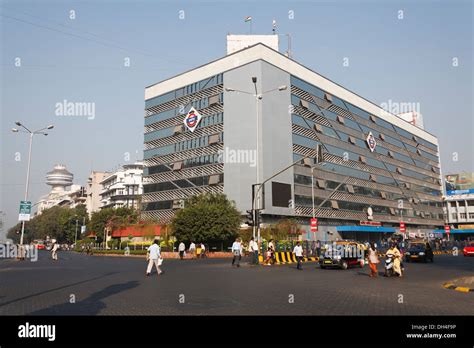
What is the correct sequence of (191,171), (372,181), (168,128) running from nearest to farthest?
(191,171) → (168,128) → (372,181)

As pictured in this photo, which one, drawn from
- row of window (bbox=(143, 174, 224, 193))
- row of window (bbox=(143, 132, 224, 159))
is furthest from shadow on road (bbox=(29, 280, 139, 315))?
row of window (bbox=(143, 132, 224, 159))

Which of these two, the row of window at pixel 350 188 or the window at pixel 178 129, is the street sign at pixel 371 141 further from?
the window at pixel 178 129

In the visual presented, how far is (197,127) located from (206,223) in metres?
23.3

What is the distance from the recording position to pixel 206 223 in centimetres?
4319

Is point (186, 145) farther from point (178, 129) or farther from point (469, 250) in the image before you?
point (469, 250)

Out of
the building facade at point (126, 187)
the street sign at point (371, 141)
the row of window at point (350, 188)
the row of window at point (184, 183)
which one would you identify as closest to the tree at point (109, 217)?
the row of window at point (184, 183)

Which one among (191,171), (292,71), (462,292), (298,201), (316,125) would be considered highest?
(292,71)

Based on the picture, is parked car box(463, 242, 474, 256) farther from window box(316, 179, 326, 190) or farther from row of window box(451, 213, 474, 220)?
row of window box(451, 213, 474, 220)

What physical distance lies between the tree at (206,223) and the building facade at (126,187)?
5788cm

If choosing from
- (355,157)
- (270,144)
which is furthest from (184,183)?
(355,157)

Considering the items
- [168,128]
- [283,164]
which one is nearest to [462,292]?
[283,164]

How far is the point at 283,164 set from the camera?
5612 centimetres
